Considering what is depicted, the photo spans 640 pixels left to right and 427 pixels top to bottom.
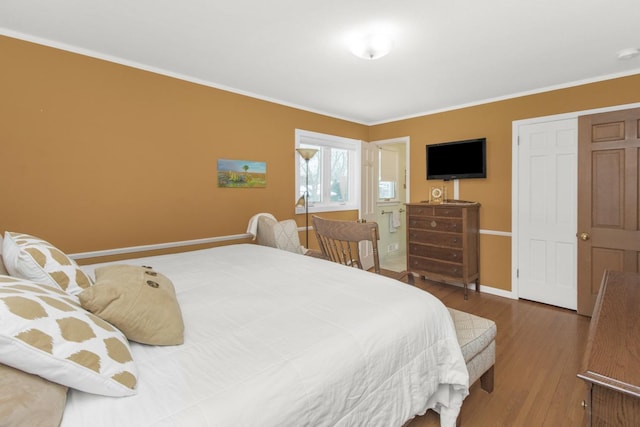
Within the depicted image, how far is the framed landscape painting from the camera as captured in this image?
327 cm

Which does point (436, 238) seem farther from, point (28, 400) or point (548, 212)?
point (28, 400)

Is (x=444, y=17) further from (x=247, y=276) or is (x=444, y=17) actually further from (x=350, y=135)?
(x=350, y=135)

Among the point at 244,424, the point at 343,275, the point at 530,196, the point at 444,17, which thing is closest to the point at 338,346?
the point at 244,424

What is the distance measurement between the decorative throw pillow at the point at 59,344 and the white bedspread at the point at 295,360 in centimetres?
6

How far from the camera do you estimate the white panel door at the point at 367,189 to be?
4602 mm

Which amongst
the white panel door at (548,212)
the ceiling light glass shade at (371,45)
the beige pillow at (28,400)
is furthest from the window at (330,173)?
the beige pillow at (28,400)

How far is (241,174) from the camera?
342 centimetres

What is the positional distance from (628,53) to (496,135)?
51.7 inches

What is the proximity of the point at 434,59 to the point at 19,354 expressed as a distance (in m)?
2.99

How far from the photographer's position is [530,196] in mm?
3471

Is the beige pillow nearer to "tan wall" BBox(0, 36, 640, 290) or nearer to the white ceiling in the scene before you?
the white ceiling

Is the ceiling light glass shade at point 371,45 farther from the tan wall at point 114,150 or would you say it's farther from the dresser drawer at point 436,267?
the dresser drawer at point 436,267

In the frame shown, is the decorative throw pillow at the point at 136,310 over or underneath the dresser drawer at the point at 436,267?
over

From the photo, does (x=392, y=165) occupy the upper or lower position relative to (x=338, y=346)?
upper
